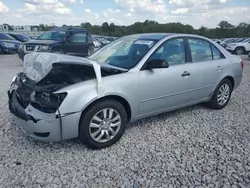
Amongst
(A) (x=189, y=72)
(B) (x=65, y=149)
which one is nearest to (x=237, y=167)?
(A) (x=189, y=72)

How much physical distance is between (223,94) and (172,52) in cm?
170

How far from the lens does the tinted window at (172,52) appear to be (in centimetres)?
355

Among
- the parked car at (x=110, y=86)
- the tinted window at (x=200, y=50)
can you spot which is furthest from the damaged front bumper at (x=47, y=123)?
the tinted window at (x=200, y=50)

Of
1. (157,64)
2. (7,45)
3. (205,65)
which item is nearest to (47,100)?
(157,64)

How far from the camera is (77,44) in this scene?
10000mm

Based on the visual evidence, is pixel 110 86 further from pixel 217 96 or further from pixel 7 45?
pixel 7 45

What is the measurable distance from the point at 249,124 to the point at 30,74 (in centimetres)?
376

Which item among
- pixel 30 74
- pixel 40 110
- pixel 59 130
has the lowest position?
pixel 59 130

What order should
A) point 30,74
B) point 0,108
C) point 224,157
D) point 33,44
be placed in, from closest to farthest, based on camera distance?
1. point 224,157
2. point 30,74
3. point 0,108
4. point 33,44

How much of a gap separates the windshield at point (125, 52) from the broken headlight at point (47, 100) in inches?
45.0

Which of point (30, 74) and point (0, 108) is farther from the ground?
point (30, 74)

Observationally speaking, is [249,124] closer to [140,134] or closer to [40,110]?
[140,134]

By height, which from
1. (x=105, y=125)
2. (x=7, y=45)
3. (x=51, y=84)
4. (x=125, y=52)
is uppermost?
(x=7, y=45)

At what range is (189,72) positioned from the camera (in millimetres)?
3811
